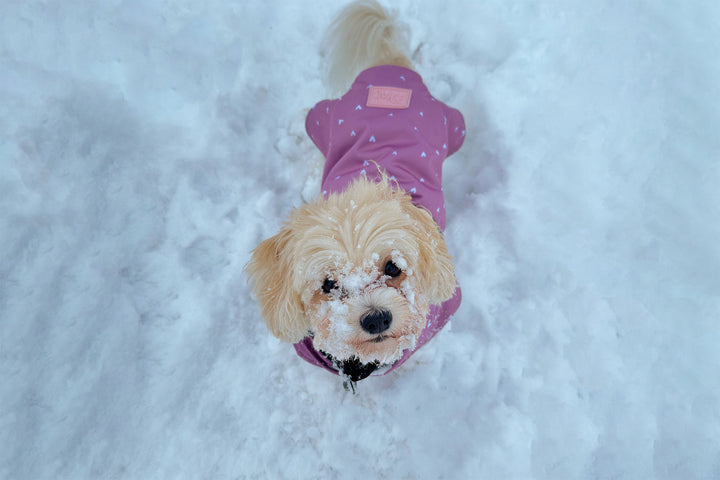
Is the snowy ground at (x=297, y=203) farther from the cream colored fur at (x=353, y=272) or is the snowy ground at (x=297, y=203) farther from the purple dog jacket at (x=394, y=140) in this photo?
the cream colored fur at (x=353, y=272)

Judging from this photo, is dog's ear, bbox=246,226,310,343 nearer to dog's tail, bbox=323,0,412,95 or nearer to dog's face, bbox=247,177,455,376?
dog's face, bbox=247,177,455,376

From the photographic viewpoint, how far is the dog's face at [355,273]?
164 cm

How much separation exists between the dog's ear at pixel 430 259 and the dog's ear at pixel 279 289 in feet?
1.79

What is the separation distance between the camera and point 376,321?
5.28ft

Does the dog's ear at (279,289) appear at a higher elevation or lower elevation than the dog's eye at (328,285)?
lower

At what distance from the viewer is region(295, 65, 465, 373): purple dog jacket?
2.24 meters

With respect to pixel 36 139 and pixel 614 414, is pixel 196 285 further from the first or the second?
pixel 614 414

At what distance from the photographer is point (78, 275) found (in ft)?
8.13

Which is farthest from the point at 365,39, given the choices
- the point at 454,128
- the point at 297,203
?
the point at 297,203

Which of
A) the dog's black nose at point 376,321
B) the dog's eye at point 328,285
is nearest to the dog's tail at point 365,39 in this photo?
the dog's eye at point 328,285

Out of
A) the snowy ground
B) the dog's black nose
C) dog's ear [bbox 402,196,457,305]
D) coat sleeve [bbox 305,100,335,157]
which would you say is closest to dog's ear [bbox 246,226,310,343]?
the dog's black nose

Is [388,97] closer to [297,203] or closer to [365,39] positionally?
[365,39]

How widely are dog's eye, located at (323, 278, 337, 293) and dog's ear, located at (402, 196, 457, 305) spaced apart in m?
0.37

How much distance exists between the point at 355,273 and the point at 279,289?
380 millimetres
